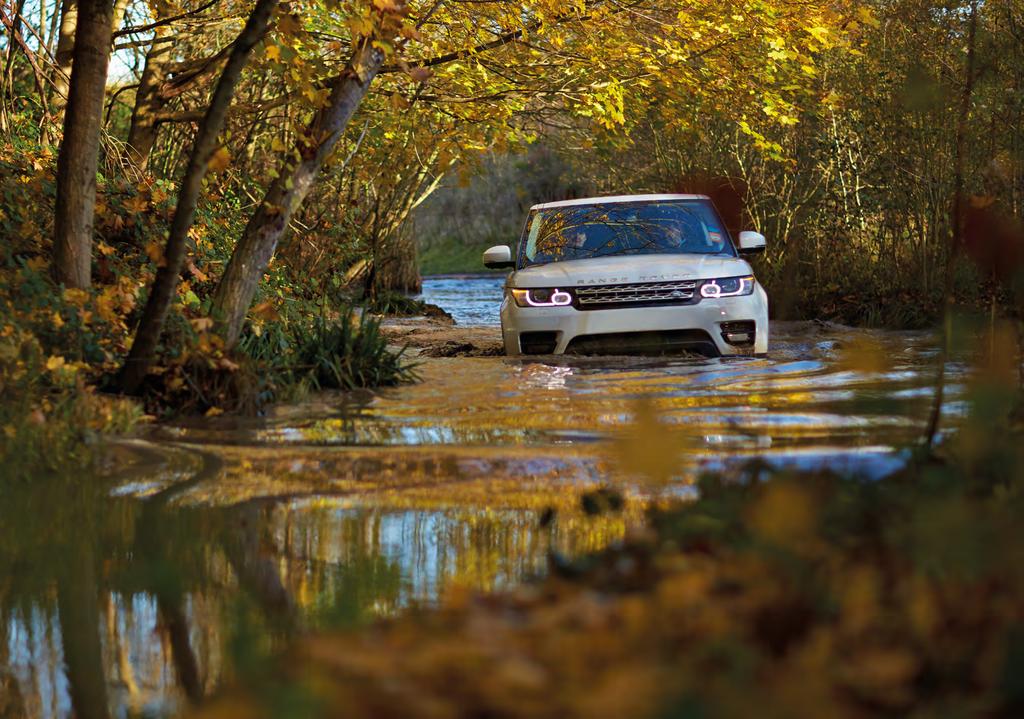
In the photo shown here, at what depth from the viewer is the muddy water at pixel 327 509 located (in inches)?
164

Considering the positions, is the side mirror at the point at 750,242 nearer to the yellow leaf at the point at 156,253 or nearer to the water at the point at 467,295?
the water at the point at 467,295

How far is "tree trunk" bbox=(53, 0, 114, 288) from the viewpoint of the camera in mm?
9461

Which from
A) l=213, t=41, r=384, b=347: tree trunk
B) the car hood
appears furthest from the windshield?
l=213, t=41, r=384, b=347: tree trunk

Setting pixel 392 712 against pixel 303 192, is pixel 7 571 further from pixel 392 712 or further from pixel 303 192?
pixel 303 192

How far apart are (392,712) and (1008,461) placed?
9.11 ft

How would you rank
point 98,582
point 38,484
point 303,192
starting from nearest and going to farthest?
point 98,582
point 38,484
point 303,192

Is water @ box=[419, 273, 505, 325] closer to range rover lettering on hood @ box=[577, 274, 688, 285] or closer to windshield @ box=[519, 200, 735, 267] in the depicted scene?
windshield @ box=[519, 200, 735, 267]

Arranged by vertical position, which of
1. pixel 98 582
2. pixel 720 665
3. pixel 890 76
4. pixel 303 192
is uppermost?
pixel 890 76

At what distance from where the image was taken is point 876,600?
3.19 m

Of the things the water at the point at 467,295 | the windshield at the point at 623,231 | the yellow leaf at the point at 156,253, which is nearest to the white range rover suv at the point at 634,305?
the windshield at the point at 623,231

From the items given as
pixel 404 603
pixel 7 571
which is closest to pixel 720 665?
pixel 404 603

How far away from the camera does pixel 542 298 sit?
11.3 meters

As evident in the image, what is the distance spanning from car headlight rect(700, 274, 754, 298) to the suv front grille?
14cm

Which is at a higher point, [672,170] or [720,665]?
[672,170]
